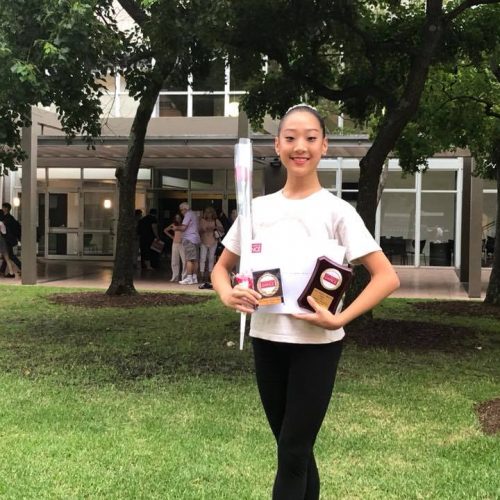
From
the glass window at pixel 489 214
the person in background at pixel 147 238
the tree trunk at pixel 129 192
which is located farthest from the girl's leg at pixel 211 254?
the glass window at pixel 489 214

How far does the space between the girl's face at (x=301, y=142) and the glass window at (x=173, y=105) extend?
19.6 metres

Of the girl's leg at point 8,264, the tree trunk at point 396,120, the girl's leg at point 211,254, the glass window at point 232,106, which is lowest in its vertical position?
the girl's leg at point 8,264

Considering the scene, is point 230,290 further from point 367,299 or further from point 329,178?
point 329,178

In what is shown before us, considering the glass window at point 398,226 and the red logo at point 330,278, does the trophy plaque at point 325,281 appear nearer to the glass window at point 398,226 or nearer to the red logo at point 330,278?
the red logo at point 330,278

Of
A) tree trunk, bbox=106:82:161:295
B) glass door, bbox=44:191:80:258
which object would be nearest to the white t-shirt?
tree trunk, bbox=106:82:161:295

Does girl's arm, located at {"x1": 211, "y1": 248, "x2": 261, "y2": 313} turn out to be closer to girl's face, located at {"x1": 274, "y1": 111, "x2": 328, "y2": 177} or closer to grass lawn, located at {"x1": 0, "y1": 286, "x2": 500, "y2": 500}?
girl's face, located at {"x1": 274, "y1": 111, "x2": 328, "y2": 177}

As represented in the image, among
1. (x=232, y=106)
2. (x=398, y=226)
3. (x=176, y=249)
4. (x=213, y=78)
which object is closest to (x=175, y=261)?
(x=176, y=249)

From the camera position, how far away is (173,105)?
2159cm

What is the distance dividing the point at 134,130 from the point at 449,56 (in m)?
5.63

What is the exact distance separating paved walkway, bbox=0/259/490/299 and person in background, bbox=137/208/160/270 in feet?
2.57

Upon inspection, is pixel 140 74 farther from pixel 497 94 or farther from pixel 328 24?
pixel 497 94

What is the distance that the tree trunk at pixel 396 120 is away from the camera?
7.73 meters

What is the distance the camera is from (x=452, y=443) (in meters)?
4.43

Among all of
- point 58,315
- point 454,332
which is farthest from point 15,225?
point 454,332
